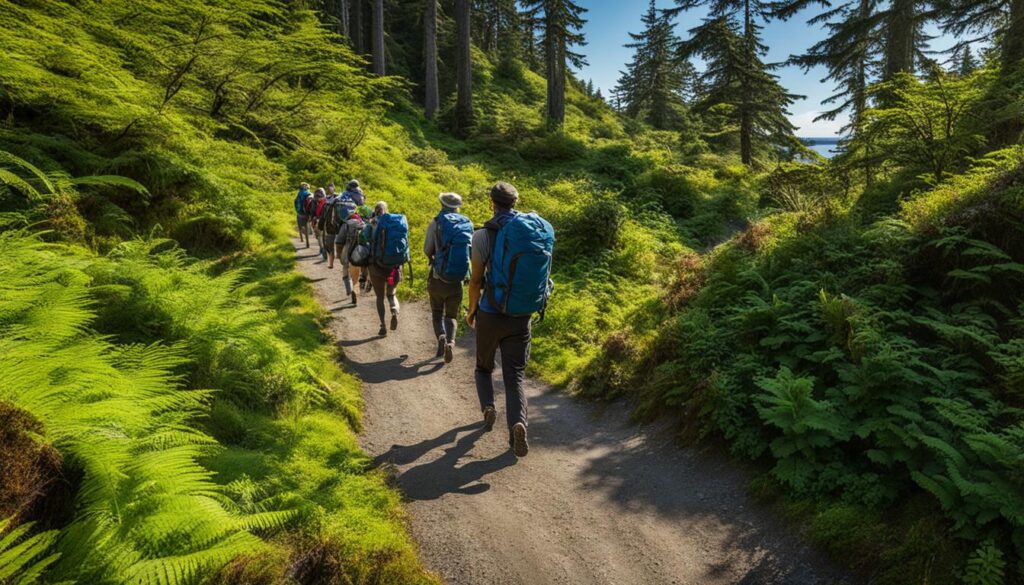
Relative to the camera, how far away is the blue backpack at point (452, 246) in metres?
6.97

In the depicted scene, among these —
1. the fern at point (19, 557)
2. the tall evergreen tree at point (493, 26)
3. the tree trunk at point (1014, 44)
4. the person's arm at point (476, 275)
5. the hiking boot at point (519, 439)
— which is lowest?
the hiking boot at point (519, 439)

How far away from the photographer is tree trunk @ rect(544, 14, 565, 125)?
27.6 metres

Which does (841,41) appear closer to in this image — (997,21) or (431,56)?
(997,21)

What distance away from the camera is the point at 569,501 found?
472 cm

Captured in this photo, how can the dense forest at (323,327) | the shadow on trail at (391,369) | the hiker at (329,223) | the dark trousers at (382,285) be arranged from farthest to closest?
the hiker at (329,223) → the dark trousers at (382,285) → the shadow on trail at (391,369) → the dense forest at (323,327)

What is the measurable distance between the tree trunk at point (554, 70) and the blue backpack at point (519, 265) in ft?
81.3

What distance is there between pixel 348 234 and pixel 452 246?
4.24 meters

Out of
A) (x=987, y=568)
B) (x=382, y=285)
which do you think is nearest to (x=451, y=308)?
(x=382, y=285)

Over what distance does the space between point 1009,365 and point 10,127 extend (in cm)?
1312

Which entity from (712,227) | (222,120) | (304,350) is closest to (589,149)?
(712,227)

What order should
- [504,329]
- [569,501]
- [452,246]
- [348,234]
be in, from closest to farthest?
1. [569,501]
2. [504,329]
3. [452,246]
4. [348,234]

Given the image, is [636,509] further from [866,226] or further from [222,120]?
[222,120]

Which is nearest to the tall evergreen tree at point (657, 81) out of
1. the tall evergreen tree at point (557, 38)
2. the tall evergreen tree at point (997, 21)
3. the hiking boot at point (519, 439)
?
the tall evergreen tree at point (557, 38)

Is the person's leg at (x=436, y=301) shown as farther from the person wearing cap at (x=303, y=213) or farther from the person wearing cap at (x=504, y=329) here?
Result: the person wearing cap at (x=303, y=213)
